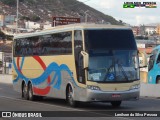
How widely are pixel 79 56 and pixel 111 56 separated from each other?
50.1 inches

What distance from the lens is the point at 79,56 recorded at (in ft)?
67.9

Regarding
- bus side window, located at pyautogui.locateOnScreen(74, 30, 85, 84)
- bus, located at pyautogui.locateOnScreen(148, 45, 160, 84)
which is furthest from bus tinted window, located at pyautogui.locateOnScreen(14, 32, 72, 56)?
A: bus, located at pyautogui.locateOnScreen(148, 45, 160, 84)

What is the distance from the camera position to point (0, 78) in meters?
56.4

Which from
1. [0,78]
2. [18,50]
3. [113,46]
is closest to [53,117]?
[113,46]

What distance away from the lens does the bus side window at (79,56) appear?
810 inches

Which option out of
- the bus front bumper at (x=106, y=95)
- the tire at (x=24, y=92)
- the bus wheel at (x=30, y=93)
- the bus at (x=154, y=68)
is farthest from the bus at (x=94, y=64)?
the bus at (x=154, y=68)

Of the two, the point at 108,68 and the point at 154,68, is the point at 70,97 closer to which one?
the point at 108,68

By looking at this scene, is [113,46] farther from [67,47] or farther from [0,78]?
[0,78]

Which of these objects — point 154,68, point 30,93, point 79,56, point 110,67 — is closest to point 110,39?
point 110,67

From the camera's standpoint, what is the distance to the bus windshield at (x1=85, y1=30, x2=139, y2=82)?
792 inches

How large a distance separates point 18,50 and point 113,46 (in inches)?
366

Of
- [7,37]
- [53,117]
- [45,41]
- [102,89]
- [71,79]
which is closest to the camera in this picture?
[53,117]

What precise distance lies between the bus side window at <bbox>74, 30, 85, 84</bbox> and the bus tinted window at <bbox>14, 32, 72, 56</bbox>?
2.00 feet

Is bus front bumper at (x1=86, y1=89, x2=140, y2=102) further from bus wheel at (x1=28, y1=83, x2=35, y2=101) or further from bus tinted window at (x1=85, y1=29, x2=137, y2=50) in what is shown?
bus wheel at (x1=28, y1=83, x2=35, y2=101)
